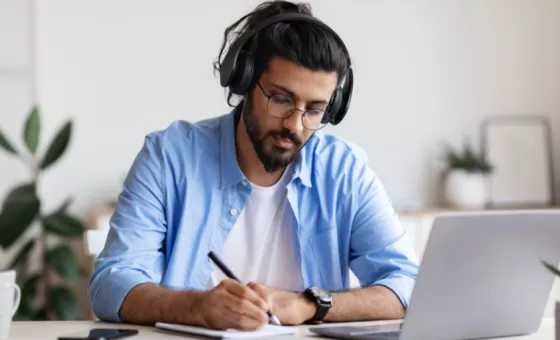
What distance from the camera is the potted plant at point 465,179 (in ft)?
13.4

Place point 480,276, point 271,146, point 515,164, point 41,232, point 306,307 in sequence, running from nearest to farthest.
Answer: point 480,276, point 306,307, point 271,146, point 41,232, point 515,164

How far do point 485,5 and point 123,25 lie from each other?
5.82 ft

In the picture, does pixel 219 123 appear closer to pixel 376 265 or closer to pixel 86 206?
pixel 376 265

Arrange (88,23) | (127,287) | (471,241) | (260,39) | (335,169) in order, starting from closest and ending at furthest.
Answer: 1. (471,241)
2. (127,287)
3. (260,39)
4. (335,169)
5. (88,23)

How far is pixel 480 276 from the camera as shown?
4.45ft

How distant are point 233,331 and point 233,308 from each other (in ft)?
0.13

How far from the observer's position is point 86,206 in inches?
151

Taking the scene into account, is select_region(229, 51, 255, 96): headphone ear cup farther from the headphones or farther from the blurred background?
the blurred background

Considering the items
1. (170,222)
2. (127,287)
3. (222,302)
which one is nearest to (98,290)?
(127,287)

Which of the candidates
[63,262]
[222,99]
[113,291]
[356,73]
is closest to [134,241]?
[113,291]

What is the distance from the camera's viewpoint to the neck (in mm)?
2014

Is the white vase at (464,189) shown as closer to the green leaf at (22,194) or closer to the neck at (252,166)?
the green leaf at (22,194)

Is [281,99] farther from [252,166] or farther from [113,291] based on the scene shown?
[113,291]

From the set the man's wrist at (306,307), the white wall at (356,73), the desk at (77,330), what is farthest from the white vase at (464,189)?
the man's wrist at (306,307)
